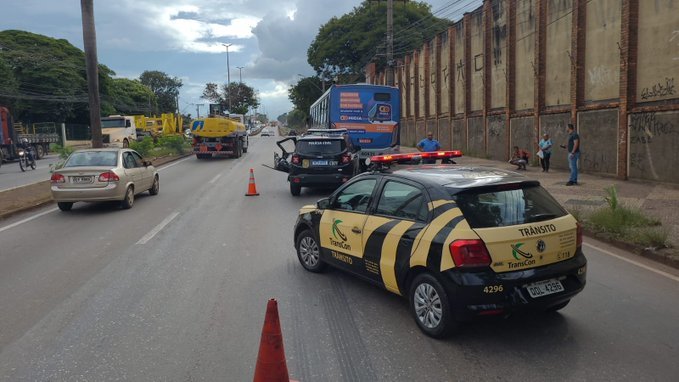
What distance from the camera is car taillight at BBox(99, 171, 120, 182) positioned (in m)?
12.1

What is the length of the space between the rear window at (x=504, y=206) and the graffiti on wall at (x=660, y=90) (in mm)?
11406

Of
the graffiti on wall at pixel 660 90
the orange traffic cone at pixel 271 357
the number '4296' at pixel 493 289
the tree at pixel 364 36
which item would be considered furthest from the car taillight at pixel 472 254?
the tree at pixel 364 36

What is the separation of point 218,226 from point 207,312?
497cm

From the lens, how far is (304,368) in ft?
13.9

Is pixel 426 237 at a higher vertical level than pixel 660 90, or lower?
lower

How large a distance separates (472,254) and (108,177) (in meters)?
9.84

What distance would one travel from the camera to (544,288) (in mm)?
4750

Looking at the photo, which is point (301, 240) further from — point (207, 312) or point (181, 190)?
point (181, 190)

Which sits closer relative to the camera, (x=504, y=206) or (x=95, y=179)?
(x=504, y=206)

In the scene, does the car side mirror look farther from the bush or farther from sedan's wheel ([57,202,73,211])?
the bush

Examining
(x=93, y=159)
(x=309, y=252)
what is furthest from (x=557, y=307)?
(x=93, y=159)

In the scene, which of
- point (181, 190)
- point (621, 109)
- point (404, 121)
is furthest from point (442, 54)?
point (181, 190)

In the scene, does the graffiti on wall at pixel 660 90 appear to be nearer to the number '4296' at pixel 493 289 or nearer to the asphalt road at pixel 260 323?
the asphalt road at pixel 260 323

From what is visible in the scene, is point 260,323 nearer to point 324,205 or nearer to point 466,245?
point 324,205
